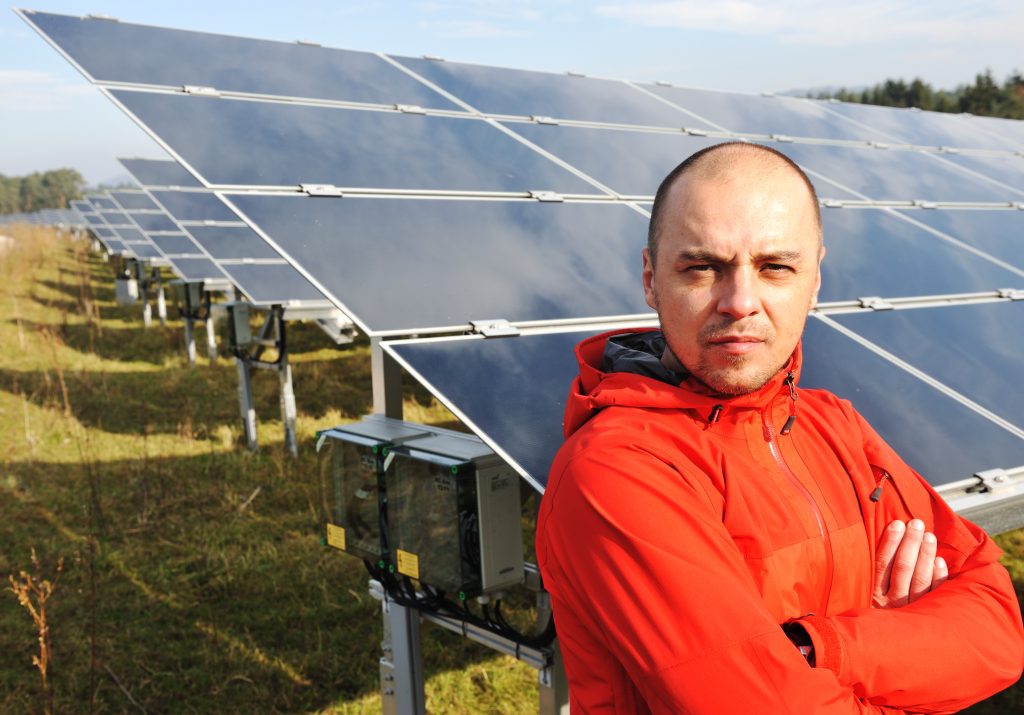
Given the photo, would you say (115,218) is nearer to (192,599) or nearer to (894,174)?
(192,599)

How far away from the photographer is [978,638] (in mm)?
1828

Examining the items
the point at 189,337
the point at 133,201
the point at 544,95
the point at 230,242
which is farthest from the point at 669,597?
the point at 133,201

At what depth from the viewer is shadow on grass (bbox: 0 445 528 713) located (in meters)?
4.98

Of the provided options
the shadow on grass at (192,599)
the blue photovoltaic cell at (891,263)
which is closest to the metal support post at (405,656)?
the shadow on grass at (192,599)

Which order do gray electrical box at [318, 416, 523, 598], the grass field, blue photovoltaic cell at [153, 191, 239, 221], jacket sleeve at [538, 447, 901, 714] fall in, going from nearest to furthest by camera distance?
1. jacket sleeve at [538, 447, 901, 714]
2. gray electrical box at [318, 416, 523, 598]
3. the grass field
4. blue photovoltaic cell at [153, 191, 239, 221]

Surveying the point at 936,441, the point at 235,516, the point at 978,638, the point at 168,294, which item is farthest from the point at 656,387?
the point at 168,294

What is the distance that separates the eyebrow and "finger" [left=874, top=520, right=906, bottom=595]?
2.23 ft

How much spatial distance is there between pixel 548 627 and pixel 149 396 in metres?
9.91

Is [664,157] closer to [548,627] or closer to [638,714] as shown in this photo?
[548,627]

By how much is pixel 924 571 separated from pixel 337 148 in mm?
3135

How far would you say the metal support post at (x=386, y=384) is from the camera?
3283 mm

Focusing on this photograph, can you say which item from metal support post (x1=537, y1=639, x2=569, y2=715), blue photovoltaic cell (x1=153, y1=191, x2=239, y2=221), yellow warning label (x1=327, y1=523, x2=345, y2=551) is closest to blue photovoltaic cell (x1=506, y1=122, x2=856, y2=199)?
yellow warning label (x1=327, y1=523, x2=345, y2=551)

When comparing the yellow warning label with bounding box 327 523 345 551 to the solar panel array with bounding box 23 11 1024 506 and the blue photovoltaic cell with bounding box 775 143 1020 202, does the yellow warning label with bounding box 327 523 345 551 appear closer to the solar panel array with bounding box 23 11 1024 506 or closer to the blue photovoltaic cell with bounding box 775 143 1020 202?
the solar panel array with bounding box 23 11 1024 506

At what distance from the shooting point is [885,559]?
1.96 meters
